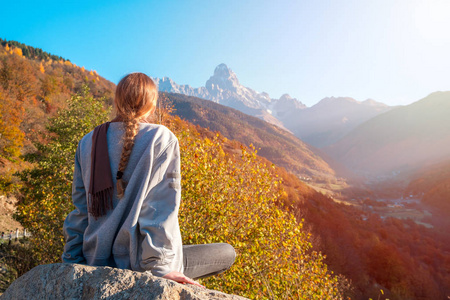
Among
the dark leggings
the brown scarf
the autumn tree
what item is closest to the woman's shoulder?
the brown scarf

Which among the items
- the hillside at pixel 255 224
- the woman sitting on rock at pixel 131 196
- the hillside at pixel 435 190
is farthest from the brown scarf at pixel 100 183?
the hillside at pixel 435 190

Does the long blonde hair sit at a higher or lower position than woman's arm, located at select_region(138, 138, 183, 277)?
higher

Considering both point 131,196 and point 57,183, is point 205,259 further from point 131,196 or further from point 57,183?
point 57,183

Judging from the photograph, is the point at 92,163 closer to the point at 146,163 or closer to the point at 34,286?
the point at 146,163

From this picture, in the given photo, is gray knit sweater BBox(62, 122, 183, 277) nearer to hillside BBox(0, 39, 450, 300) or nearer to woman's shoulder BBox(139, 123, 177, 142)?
woman's shoulder BBox(139, 123, 177, 142)

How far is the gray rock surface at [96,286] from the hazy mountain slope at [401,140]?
147m

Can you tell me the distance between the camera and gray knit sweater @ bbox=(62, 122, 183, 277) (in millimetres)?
1521

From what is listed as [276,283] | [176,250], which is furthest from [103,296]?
[276,283]

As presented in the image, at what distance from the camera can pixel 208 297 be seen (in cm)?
143

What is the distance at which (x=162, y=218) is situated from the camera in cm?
155

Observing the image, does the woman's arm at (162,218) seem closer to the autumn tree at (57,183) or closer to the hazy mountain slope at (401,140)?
the autumn tree at (57,183)

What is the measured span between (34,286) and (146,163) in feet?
2.99

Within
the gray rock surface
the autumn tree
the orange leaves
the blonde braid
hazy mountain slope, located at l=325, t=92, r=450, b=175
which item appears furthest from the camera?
hazy mountain slope, located at l=325, t=92, r=450, b=175

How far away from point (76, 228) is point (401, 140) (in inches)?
7006
